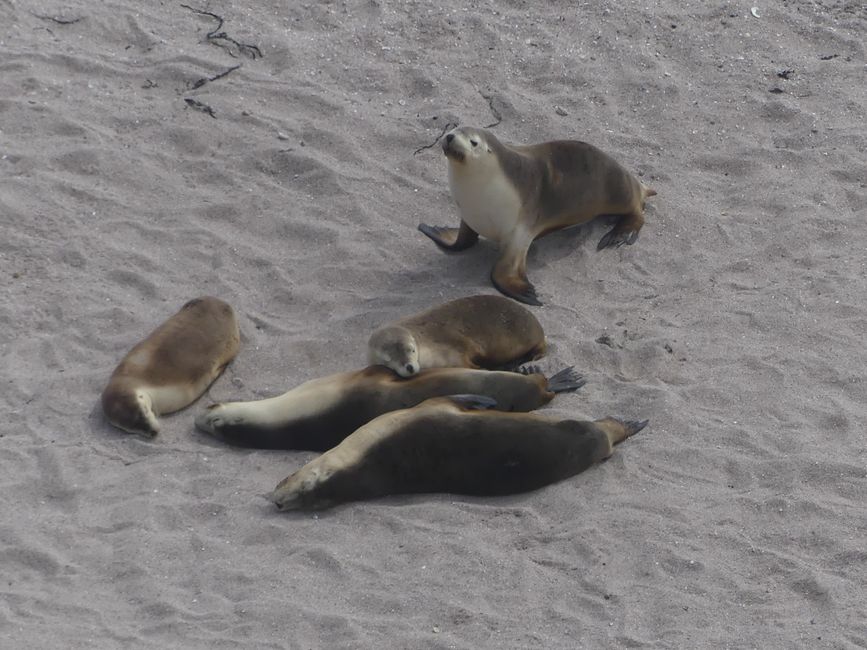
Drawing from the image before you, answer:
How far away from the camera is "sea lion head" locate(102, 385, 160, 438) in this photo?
6398mm

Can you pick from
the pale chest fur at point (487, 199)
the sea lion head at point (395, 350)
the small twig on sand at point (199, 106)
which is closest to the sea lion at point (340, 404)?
the sea lion head at point (395, 350)

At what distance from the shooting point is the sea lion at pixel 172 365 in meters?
6.43

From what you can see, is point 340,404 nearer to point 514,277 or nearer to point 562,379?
point 562,379

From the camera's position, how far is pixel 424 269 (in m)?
7.84

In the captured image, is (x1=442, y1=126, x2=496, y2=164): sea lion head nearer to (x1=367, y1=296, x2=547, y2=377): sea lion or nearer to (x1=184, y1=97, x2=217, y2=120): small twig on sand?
(x1=367, y1=296, x2=547, y2=377): sea lion

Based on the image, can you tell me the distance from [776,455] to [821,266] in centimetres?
187

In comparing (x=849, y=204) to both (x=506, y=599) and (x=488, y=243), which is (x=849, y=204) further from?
(x=506, y=599)

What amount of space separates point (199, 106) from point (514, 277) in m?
2.42

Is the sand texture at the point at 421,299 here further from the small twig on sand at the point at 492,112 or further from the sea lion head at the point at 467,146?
the sea lion head at the point at 467,146

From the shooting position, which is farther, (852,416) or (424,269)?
(424,269)

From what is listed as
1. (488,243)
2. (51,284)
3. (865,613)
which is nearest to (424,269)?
(488,243)

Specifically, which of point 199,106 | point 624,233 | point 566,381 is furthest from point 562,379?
point 199,106

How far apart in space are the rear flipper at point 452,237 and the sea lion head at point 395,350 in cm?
137

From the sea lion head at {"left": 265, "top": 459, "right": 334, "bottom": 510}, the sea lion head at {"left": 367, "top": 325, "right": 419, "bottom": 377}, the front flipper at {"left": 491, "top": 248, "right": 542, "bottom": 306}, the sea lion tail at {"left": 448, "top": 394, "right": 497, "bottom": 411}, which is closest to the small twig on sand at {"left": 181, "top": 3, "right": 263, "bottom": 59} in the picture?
the front flipper at {"left": 491, "top": 248, "right": 542, "bottom": 306}
